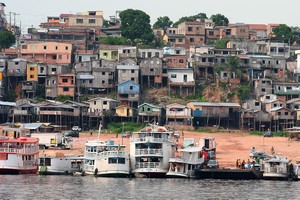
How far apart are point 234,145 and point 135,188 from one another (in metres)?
28.0

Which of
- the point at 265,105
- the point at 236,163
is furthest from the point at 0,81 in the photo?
the point at 236,163

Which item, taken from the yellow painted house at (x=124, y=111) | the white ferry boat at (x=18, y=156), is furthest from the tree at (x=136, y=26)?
the white ferry boat at (x=18, y=156)

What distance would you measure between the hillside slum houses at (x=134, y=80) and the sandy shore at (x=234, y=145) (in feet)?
17.6

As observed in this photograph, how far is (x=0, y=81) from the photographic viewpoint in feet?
372

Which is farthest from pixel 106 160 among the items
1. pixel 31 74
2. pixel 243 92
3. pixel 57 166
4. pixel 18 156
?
pixel 243 92

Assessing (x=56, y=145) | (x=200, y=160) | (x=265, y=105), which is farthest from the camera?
(x=265, y=105)

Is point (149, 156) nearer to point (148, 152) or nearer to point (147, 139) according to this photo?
point (148, 152)

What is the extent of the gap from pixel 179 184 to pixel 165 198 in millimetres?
8771

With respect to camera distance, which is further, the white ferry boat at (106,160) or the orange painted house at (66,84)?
the orange painted house at (66,84)

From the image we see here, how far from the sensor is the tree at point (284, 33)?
13845cm

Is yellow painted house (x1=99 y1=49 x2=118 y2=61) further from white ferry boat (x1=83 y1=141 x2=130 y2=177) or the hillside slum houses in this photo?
white ferry boat (x1=83 y1=141 x2=130 y2=177)

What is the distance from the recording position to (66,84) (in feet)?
374

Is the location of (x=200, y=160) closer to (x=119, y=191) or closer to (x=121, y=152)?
(x=121, y=152)

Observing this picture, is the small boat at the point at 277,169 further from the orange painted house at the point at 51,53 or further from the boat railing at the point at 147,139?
the orange painted house at the point at 51,53
